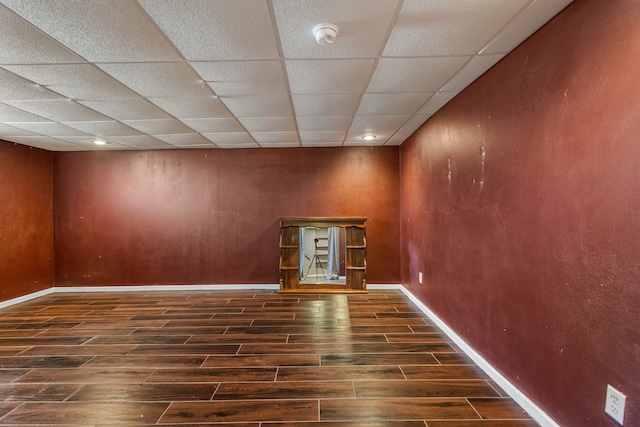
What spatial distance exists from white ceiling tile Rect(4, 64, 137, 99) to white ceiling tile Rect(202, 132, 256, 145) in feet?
4.49

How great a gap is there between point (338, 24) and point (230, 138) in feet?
9.16

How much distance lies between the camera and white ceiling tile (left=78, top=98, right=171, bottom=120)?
267 cm

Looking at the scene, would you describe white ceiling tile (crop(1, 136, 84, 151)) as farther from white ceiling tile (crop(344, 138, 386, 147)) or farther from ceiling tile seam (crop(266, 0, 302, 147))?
white ceiling tile (crop(344, 138, 386, 147))

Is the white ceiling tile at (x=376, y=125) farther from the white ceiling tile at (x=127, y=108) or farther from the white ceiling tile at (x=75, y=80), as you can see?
the white ceiling tile at (x=75, y=80)

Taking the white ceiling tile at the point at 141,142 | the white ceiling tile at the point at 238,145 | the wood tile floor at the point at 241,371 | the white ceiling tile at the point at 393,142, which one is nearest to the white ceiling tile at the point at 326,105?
the white ceiling tile at the point at 393,142

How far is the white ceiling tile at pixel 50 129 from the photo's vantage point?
3.27m

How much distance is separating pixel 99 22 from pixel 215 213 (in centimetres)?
336

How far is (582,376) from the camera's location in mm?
1461

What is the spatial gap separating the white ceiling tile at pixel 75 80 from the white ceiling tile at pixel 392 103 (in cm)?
200

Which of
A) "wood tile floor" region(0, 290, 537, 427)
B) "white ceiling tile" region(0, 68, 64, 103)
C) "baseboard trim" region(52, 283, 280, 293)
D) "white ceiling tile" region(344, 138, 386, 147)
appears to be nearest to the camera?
"wood tile floor" region(0, 290, 537, 427)

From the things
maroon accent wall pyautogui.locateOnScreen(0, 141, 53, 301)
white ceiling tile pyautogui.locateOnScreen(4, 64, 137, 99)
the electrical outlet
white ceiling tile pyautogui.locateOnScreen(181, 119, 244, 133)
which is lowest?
the electrical outlet

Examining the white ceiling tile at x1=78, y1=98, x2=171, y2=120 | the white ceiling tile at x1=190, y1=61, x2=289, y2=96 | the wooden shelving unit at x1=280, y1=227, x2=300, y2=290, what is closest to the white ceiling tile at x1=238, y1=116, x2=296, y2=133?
the white ceiling tile at x1=190, y1=61, x2=289, y2=96

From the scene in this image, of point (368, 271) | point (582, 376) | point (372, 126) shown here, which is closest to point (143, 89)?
point (372, 126)

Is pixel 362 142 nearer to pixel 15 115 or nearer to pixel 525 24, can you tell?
pixel 525 24
